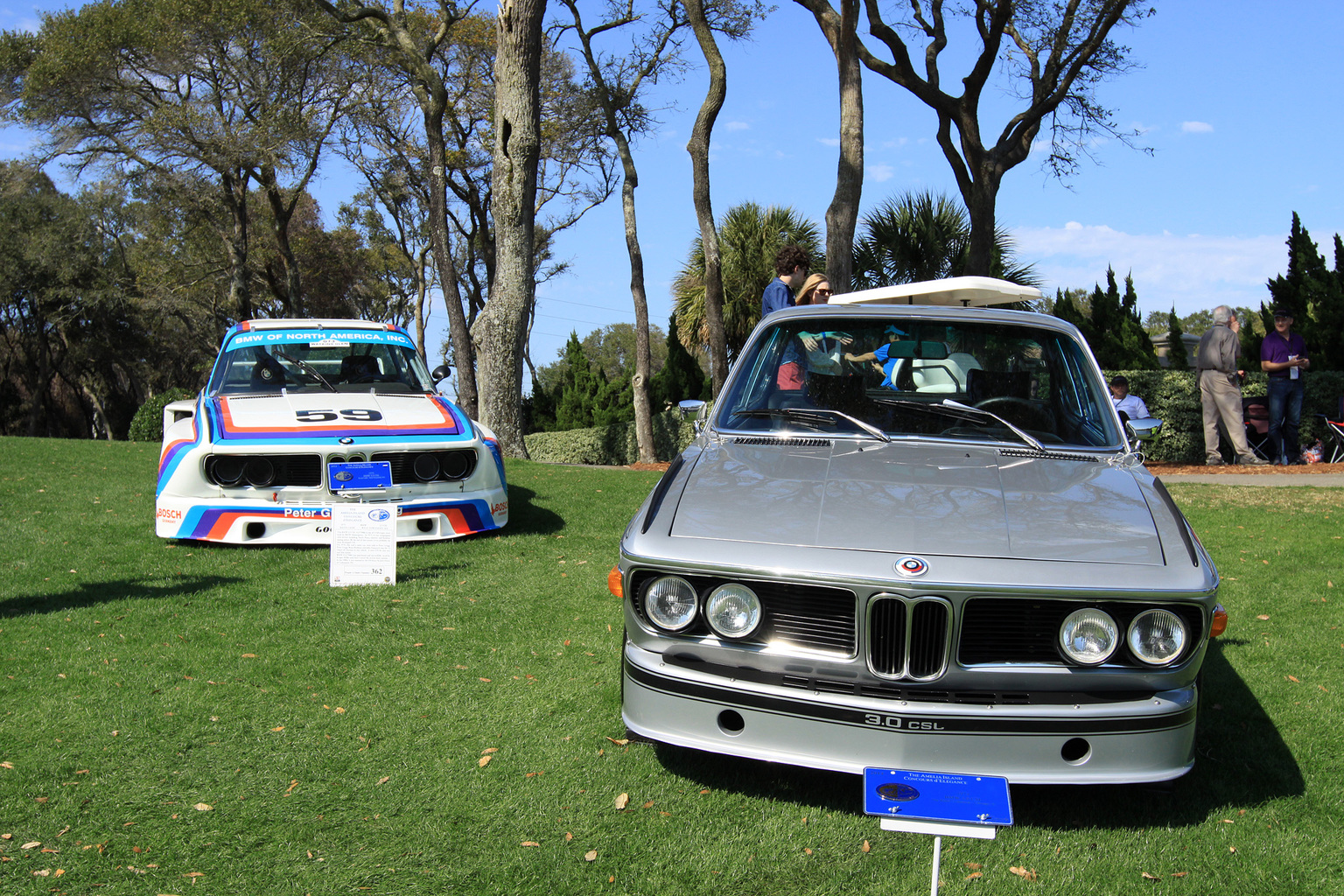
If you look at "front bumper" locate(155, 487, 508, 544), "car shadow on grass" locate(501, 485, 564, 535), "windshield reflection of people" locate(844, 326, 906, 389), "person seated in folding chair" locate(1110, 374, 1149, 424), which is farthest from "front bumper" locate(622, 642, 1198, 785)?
"person seated in folding chair" locate(1110, 374, 1149, 424)

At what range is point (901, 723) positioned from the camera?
288 cm

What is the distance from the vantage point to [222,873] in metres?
2.84

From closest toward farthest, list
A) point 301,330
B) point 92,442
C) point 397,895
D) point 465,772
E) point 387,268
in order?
point 397,895 → point 465,772 → point 301,330 → point 92,442 → point 387,268

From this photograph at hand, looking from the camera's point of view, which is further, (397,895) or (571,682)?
(571,682)

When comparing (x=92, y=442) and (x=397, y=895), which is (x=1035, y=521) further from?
(x=92, y=442)

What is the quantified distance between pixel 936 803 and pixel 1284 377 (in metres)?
12.0

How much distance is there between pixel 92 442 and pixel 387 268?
2377 centimetres

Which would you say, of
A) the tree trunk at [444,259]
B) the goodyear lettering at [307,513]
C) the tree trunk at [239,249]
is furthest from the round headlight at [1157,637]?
the tree trunk at [239,249]

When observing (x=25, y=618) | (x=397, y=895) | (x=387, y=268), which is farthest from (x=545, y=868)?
(x=387, y=268)

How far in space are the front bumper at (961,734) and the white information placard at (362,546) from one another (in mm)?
3390

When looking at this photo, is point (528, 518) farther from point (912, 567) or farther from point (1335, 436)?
point (1335, 436)

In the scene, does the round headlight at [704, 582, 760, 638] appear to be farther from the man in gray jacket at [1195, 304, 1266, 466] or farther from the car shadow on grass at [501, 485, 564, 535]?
the man in gray jacket at [1195, 304, 1266, 466]

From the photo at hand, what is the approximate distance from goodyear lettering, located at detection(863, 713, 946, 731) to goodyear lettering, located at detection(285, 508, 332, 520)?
4.73 metres

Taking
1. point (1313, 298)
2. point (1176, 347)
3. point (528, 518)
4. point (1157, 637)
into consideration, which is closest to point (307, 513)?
point (528, 518)
